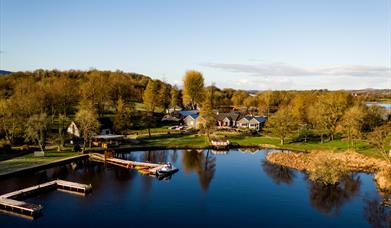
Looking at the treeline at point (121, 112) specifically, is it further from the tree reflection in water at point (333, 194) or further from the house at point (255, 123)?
the tree reflection in water at point (333, 194)

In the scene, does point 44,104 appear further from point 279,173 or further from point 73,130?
point 279,173

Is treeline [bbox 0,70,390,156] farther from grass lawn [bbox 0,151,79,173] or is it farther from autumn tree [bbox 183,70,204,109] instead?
grass lawn [bbox 0,151,79,173]

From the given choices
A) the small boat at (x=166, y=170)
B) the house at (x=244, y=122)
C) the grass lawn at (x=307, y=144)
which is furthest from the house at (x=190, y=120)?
the small boat at (x=166, y=170)

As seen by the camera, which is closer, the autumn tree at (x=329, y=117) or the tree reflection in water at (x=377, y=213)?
the tree reflection in water at (x=377, y=213)

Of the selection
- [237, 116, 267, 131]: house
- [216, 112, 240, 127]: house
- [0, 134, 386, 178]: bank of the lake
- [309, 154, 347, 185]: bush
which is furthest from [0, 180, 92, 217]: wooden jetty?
[216, 112, 240, 127]: house

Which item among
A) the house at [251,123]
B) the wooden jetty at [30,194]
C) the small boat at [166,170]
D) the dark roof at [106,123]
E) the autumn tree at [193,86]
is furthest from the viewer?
the autumn tree at [193,86]

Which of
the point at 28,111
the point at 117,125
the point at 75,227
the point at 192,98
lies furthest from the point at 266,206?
the point at 192,98
